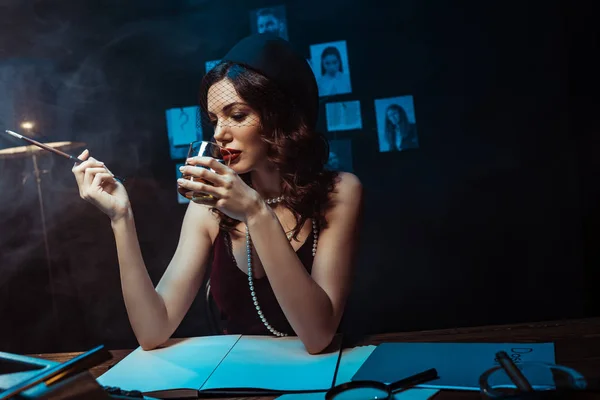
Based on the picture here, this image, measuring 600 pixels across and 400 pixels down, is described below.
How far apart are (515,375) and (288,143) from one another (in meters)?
1.15

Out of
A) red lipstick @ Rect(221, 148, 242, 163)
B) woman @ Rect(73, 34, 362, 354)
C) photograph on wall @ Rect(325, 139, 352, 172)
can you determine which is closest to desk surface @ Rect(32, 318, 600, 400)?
woman @ Rect(73, 34, 362, 354)

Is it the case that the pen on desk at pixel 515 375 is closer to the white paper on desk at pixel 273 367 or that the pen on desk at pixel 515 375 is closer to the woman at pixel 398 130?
the white paper on desk at pixel 273 367

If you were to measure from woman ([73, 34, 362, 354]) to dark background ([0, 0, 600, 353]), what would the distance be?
0.40m

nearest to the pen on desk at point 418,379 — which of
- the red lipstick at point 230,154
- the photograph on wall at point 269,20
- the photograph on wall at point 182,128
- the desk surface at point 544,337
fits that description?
the desk surface at point 544,337

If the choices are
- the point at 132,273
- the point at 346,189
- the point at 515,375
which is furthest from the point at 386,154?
the point at 515,375

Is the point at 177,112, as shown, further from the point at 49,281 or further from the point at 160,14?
the point at 49,281

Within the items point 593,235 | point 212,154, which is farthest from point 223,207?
point 593,235

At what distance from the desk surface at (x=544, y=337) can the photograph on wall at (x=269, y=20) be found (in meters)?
1.35

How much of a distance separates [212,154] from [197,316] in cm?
98

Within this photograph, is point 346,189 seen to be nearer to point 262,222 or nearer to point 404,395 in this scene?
point 262,222

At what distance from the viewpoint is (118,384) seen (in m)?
1.24

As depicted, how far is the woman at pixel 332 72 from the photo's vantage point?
87.5 inches

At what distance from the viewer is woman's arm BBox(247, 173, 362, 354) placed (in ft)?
4.69

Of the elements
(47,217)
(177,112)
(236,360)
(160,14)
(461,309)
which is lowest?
(461,309)
